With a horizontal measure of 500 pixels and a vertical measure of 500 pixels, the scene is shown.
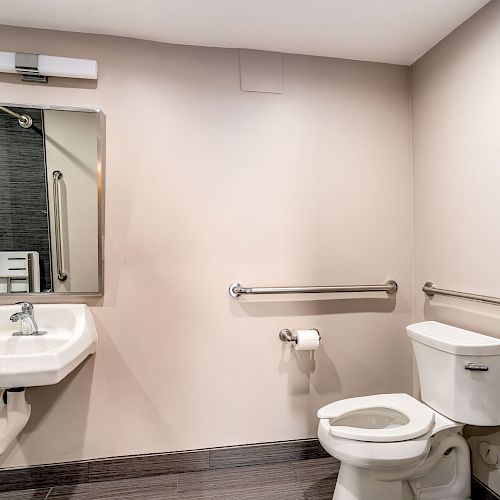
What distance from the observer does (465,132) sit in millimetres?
1729

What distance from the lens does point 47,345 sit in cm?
163

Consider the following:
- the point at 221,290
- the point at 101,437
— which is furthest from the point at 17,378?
the point at 221,290

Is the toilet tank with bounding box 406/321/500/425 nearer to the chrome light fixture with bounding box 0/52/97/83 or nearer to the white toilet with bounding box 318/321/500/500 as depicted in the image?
the white toilet with bounding box 318/321/500/500

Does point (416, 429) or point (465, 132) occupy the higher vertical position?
point (465, 132)

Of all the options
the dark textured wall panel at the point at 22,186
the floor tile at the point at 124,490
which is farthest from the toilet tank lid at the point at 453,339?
the dark textured wall panel at the point at 22,186

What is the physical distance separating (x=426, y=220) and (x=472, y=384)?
34.8 inches

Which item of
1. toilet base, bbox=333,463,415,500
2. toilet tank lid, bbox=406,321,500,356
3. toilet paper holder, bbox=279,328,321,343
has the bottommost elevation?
toilet base, bbox=333,463,415,500

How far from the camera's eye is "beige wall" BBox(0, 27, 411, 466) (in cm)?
181

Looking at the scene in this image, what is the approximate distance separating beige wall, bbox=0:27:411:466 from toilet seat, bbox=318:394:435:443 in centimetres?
36

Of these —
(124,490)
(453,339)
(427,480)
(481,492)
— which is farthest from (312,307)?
(124,490)

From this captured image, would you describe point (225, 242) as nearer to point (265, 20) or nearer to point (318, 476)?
point (265, 20)

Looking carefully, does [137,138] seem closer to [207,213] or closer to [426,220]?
[207,213]

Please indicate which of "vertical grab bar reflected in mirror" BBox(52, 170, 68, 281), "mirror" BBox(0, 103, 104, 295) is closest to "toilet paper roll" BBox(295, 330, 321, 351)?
"mirror" BBox(0, 103, 104, 295)

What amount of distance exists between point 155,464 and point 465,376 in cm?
151
